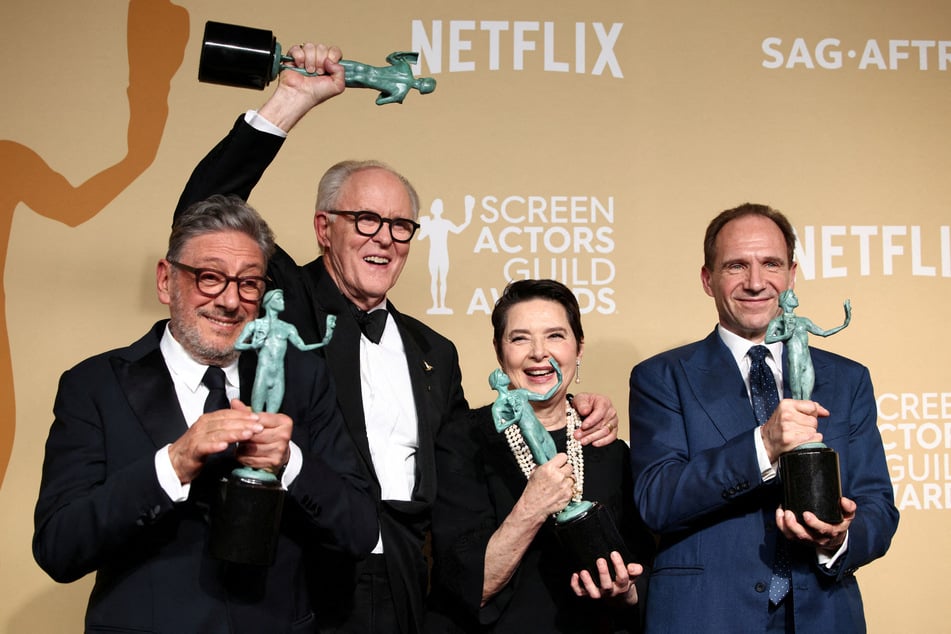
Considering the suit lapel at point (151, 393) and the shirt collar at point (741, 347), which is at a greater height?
the shirt collar at point (741, 347)

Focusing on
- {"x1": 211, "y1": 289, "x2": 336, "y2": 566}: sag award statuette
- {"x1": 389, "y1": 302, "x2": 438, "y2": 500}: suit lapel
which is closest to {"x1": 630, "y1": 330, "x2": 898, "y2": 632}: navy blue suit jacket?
{"x1": 389, "y1": 302, "x2": 438, "y2": 500}: suit lapel

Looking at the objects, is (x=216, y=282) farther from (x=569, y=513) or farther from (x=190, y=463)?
(x=569, y=513)

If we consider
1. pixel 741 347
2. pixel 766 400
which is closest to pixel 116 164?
pixel 741 347

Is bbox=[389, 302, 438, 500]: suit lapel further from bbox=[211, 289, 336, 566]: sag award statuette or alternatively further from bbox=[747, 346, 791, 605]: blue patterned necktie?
bbox=[747, 346, 791, 605]: blue patterned necktie

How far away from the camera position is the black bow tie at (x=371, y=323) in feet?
9.11

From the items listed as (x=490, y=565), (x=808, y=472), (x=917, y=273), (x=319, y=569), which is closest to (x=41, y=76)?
(x=319, y=569)

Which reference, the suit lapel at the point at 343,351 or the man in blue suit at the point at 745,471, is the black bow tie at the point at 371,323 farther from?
the man in blue suit at the point at 745,471

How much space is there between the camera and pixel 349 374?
2645 millimetres

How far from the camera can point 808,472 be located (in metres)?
2.12

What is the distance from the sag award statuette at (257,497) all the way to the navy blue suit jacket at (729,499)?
2.99ft

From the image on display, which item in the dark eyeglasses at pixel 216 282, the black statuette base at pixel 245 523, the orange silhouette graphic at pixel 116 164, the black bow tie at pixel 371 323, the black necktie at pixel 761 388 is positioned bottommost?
the black statuette base at pixel 245 523

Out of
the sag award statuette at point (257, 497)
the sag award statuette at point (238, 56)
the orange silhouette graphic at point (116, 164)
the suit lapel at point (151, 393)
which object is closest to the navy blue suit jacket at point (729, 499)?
the sag award statuette at point (257, 497)

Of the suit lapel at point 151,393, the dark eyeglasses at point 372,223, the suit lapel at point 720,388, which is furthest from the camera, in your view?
the dark eyeglasses at point 372,223

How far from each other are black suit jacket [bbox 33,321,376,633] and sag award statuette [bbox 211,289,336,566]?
4.4 inches
